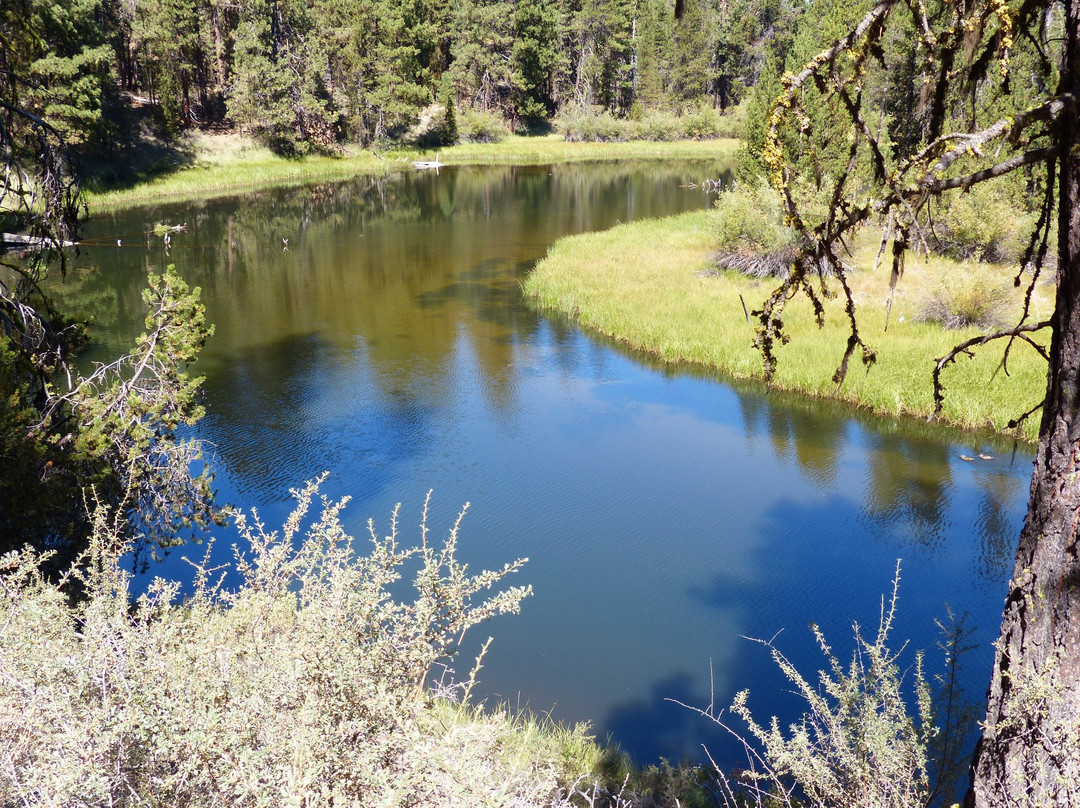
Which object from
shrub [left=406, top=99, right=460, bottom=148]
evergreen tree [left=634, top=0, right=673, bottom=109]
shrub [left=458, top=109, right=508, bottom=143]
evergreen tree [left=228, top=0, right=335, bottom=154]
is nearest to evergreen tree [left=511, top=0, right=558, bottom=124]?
shrub [left=458, top=109, right=508, bottom=143]

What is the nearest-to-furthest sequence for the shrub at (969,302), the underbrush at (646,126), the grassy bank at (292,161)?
the shrub at (969,302) → the grassy bank at (292,161) → the underbrush at (646,126)

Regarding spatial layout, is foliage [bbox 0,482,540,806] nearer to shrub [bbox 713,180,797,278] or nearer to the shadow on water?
the shadow on water

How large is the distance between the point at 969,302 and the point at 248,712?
50.5 ft

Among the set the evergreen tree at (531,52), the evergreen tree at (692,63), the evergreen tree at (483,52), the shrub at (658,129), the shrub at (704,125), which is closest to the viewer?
the evergreen tree at (483,52)

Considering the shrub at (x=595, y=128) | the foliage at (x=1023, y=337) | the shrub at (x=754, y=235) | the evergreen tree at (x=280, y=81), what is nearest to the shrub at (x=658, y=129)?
the shrub at (x=595, y=128)

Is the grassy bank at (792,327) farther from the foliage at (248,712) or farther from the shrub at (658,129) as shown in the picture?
the shrub at (658,129)

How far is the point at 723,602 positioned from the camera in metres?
8.41

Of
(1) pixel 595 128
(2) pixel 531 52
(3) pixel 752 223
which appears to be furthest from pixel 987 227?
(2) pixel 531 52

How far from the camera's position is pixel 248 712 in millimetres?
2830

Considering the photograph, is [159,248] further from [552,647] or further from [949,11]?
[949,11]

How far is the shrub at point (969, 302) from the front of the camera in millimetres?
15070

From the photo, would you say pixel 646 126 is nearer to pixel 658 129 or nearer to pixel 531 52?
pixel 658 129

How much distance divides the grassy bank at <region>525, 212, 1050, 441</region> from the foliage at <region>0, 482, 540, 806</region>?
685cm

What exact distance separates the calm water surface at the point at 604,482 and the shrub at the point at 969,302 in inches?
164
